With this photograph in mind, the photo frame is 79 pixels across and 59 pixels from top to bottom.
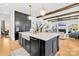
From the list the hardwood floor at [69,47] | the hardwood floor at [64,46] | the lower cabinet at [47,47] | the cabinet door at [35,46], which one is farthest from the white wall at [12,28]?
the hardwood floor at [69,47]

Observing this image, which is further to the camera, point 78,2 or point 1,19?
point 1,19

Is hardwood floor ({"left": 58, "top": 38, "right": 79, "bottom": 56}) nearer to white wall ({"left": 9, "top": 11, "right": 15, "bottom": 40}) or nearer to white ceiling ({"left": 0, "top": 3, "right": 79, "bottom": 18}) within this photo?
white ceiling ({"left": 0, "top": 3, "right": 79, "bottom": 18})

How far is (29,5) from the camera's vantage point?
6.37ft

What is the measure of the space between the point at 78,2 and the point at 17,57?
165cm

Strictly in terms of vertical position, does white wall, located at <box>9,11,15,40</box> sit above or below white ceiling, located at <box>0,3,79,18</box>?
below

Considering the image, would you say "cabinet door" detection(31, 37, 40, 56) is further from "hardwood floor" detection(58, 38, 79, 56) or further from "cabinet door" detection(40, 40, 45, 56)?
"hardwood floor" detection(58, 38, 79, 56)

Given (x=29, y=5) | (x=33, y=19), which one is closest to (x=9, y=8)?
(x=29, y=5)

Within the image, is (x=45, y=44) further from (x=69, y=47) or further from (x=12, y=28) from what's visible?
(x=12, y=28)

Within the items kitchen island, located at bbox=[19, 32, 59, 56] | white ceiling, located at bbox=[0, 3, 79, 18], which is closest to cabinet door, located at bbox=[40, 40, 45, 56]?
kitchen island, located at bbox=[19, 32, 59, 56]

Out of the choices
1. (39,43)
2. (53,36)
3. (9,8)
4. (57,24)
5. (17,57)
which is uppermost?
(9,8)

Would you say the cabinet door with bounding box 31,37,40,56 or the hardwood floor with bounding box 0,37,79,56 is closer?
the hardwood floor with bounding box 0,37,79,56

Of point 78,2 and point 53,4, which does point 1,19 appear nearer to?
point 53,4

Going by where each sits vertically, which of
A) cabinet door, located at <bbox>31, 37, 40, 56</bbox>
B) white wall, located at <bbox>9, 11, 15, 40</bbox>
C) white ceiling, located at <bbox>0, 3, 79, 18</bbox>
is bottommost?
cabinet door, located at <bbox>31, 37, 40, 56</bbox>

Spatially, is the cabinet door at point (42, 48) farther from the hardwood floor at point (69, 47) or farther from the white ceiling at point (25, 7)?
the white ceiling at point (25, 7)
